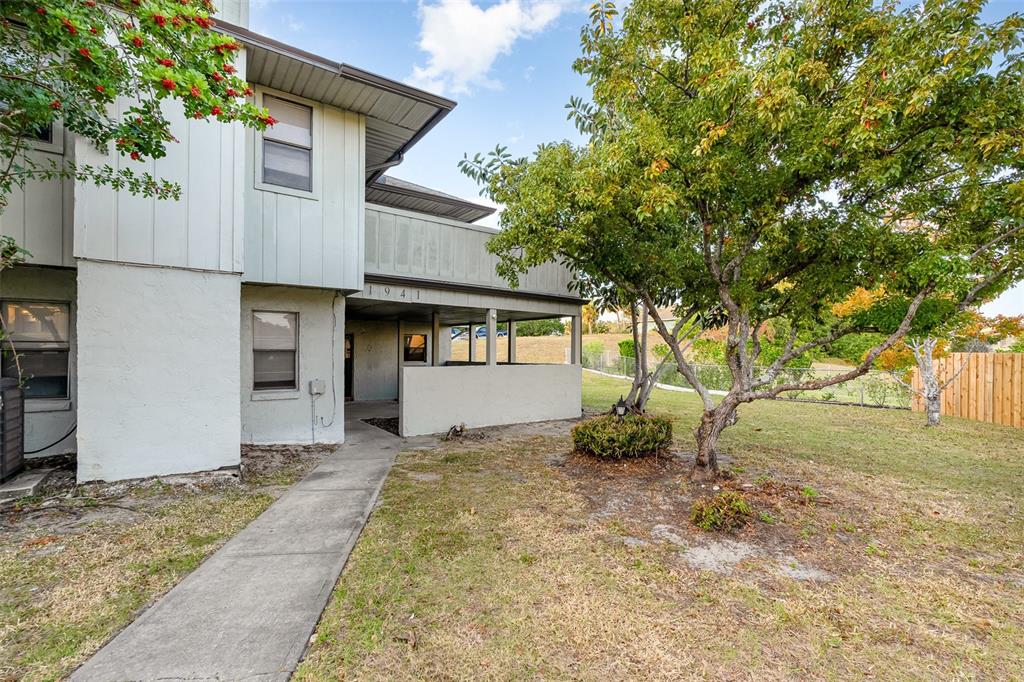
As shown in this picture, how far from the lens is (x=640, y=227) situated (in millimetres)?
6199

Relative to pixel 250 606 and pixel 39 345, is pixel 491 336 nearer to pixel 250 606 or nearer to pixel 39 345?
pixel 39 345

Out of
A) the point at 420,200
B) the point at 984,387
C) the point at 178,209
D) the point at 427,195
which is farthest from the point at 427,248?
the point at 984,387

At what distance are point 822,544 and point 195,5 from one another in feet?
23.6

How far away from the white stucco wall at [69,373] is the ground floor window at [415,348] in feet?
30.8

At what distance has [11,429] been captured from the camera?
4930mm

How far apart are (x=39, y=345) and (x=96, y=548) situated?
12.6 feet

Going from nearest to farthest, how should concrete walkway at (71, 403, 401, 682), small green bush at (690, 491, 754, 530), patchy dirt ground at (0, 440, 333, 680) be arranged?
concrete walkway at (71, 403, 401, 682) → patchy dirt ground at (0, 440, 333, 680) → small green bush at (690, 491, 754, 530)

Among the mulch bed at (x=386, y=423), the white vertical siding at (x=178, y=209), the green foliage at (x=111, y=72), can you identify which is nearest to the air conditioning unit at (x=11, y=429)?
the white vertical siding at (x=178, y=209)

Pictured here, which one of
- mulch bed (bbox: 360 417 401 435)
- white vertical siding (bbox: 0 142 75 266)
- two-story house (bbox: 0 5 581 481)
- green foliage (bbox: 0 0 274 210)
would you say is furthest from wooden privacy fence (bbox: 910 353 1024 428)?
white vertical siding (bbox: 0 142 75 266)

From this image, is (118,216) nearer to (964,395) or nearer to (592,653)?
(592,653)

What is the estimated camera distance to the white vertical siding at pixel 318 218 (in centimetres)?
652

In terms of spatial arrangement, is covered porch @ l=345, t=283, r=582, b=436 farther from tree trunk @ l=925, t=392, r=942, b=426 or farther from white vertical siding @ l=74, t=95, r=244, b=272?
tree trunk @ l=925, t=392, r=942, b=426

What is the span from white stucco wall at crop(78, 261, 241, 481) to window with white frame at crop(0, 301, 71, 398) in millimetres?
1583

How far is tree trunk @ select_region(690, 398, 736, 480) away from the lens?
567 cm
